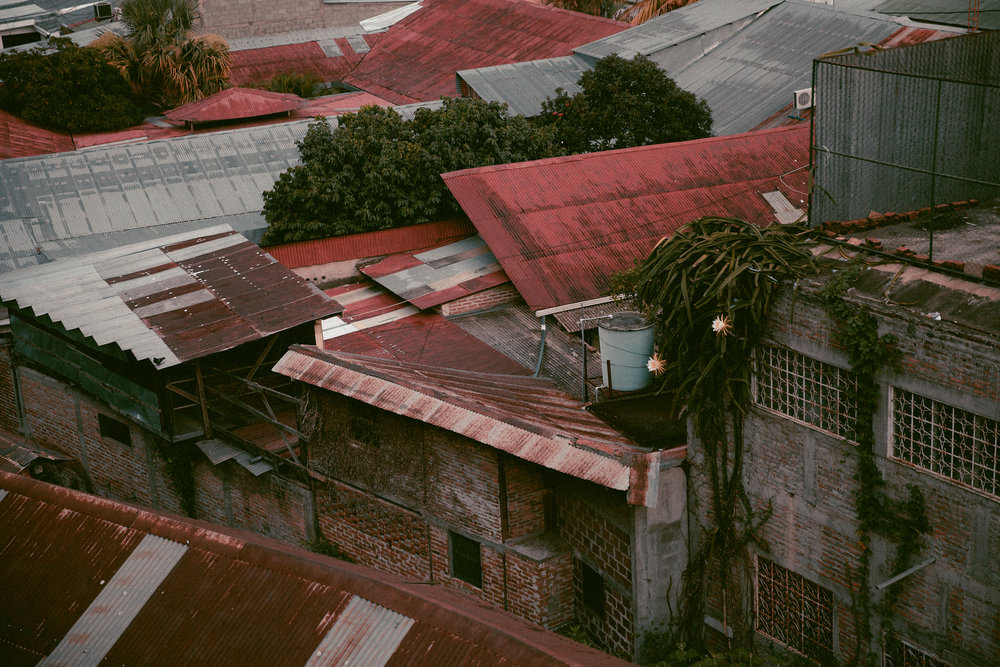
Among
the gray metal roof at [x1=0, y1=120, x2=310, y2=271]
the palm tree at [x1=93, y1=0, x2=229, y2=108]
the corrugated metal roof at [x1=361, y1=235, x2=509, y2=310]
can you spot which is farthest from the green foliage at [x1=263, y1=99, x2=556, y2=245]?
the palm tree at [x1=93, y1=0, x2=229, y2=108]

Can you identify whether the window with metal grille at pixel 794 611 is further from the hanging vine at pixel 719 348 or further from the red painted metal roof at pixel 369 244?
the red painted metal roof at pixel 369 244

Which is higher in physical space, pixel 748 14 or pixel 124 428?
pixel 748 14

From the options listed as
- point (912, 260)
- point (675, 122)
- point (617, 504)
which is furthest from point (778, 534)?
point (675, 122)

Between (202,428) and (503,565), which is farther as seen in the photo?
(202,428)

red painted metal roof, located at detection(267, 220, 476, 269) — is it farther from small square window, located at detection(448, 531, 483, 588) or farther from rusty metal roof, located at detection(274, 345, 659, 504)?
small square window, located at detection(448, 531, 483, 588)

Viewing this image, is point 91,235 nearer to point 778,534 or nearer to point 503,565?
point 503,565

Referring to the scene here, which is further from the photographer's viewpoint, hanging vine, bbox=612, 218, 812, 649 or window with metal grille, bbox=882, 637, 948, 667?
hanging vine, bbox=612, 218, 812, 649

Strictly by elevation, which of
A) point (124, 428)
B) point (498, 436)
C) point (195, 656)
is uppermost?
point (498, 436)

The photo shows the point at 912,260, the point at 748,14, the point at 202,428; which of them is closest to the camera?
the point at 912,260

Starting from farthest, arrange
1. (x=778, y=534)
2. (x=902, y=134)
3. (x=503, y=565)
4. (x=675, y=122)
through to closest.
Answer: (x=675, y=122) < (x=503, y=565) < (x=902, y=134) < (x=778, y=534)
